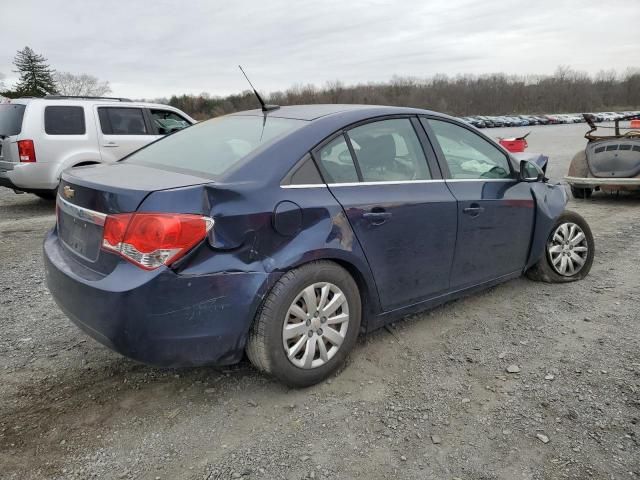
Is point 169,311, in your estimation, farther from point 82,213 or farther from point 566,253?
point 566,253

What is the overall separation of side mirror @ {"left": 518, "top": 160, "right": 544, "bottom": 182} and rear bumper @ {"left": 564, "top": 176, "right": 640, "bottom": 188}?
5224 millimetres

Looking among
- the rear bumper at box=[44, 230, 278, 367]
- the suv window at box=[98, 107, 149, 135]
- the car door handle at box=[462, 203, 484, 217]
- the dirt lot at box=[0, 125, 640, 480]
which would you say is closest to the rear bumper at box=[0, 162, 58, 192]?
the suv window at box=[98, 107, 149, 135]

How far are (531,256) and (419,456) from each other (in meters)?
2.39

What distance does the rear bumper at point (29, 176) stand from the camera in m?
7.93

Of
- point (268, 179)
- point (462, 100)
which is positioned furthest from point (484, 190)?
point (462, 100)

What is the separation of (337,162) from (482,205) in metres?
1.25

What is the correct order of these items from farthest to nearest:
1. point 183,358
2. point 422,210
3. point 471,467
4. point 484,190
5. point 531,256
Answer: point 531,256
point 484,190
point 422,210
point 183,358
point 471,467

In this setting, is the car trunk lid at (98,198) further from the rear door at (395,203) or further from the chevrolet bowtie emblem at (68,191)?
the rear door at (395,203)

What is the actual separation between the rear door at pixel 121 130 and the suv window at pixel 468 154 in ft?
21.2

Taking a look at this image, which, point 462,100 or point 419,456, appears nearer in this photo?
point 419,456

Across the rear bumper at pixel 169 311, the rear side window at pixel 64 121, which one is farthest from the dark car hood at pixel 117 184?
the rear side window at pixel 64 121

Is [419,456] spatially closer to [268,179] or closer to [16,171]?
[268,179]

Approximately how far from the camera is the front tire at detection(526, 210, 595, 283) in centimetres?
446

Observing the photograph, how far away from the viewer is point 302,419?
2.66 meters
